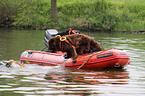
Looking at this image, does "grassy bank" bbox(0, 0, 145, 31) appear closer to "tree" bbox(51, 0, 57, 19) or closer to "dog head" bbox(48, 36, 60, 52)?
"tree" bbox(51, 0, 57, 19)

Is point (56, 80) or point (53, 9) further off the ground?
point (56, 80)

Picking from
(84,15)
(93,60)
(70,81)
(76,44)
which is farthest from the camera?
(84,15)

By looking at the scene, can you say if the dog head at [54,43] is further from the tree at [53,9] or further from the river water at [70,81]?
the tree at [53,9]

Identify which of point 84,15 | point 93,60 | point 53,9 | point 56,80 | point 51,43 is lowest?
point 84,15

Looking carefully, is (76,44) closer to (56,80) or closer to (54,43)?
(54,43)

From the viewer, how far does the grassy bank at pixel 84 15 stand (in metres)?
34.4

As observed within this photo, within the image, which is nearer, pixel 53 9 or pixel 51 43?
pixel 51 43

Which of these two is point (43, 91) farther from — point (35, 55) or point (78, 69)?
point (35, 55)

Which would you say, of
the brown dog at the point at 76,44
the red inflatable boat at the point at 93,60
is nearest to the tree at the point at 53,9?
the red inflatable boat at the point at 93,60

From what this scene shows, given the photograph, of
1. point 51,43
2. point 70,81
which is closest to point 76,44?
point 51,43

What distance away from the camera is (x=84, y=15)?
3644cm

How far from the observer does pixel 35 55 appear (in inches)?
606

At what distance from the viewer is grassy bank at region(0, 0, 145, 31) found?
3438 centimetres

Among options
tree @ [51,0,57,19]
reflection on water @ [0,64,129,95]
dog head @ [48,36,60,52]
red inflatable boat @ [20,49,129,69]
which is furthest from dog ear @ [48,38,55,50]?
tree @ [51,0,57,19]
